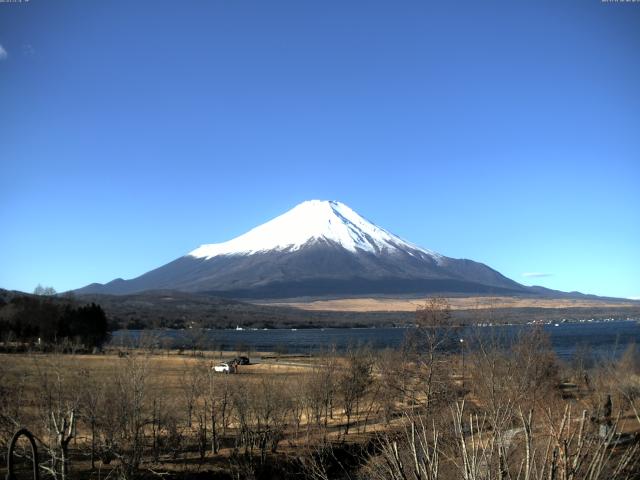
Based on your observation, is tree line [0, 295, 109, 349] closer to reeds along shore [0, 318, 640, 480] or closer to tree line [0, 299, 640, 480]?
tree line [0, 299, 640, 480]

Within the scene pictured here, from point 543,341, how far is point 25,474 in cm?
3138

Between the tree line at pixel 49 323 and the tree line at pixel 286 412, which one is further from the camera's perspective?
the tree line at pixel 49 323

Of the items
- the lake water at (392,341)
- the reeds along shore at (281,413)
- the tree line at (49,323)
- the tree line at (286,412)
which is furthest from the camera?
the tree line at (49,323)

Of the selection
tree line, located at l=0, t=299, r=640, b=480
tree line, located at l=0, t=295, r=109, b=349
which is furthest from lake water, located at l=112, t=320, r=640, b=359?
tree line, located at l=0, t=299, r=640, b=480

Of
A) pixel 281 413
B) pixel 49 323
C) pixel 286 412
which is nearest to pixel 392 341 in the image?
pixel 49 323

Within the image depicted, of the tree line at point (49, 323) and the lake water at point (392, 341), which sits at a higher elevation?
the tree line at point (49, 323)

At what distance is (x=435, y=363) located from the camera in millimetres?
29203

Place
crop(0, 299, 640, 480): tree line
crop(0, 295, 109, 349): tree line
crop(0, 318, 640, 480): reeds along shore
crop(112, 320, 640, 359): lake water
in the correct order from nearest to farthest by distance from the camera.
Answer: crop(0, 318, 640, 480): reeds along shore → crop(0, 299, 640, 480): tree line → crop(112, 320, 640, 359): lake water → crop(0, 295, 109, 349): tree line

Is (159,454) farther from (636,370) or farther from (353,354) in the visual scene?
(636,370)

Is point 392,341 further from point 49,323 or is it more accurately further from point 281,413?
point 281,413

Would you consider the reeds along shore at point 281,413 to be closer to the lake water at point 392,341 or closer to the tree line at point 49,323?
the lake water at point 392,341

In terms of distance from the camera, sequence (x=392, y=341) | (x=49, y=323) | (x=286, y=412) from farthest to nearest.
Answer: (x=392, y=341)
(x=49, y=323)
(x=286, y=412)

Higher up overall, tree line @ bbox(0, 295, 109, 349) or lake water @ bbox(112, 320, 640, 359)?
tree line @ bbox(0, 295, 109, 349)

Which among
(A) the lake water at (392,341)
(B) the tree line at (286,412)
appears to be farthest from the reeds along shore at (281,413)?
(A) the lake water at (392,341)
